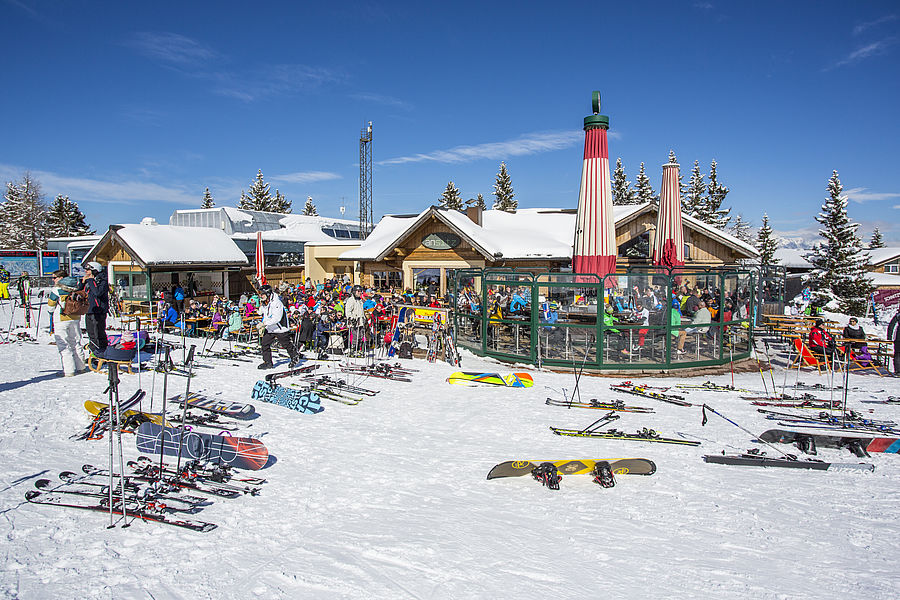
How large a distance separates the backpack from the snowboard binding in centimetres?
872

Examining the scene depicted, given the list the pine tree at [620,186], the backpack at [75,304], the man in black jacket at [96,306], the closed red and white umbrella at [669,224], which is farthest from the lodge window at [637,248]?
the pine tree at [620,186]

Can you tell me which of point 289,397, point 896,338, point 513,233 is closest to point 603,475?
point 289,397

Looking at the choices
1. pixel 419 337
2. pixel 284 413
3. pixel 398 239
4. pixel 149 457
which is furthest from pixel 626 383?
pixel 398 239

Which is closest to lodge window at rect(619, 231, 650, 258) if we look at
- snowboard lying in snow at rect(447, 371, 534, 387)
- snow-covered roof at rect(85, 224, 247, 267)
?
snowboard lying in snow at rect(447, 371, 534, 387)

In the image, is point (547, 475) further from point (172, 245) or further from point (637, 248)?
point (172, 245)

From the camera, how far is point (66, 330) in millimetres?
9773

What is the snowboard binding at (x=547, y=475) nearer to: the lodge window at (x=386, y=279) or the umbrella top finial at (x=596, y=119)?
the umbrella top finial at (x=596, y=119)

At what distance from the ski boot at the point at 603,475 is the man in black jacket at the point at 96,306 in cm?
949

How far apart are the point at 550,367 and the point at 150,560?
9.59 metres

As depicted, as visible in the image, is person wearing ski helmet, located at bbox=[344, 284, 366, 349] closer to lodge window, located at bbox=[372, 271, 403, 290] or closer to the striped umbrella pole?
the striped umbrella pole

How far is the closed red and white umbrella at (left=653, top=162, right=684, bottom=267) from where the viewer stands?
15.2m

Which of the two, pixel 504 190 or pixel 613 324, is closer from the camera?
pixel 613 324

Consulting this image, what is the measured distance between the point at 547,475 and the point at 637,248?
20044mm

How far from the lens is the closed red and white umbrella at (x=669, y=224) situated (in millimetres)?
15164
